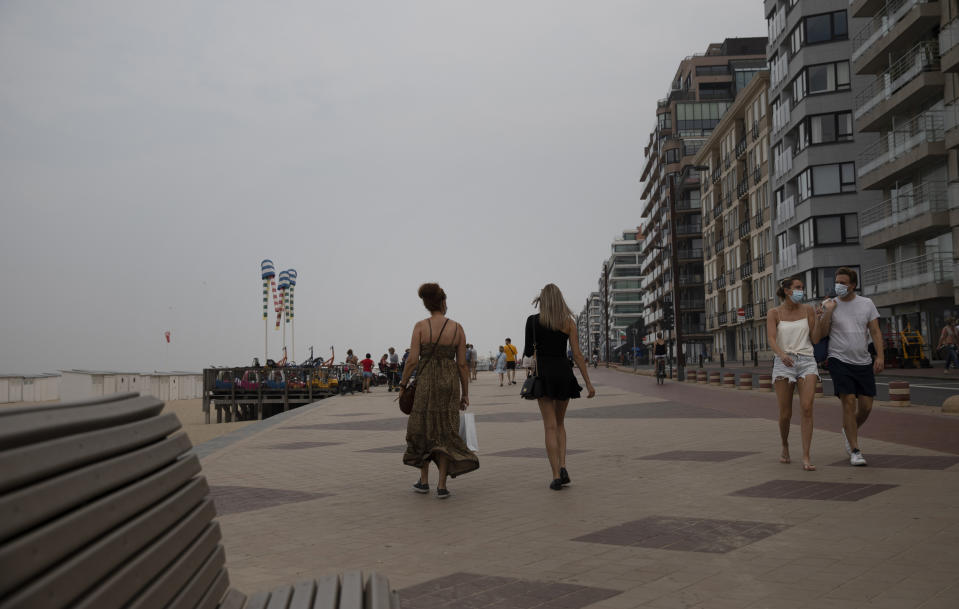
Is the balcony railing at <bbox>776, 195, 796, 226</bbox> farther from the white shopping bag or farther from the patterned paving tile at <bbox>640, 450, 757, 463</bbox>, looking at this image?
the white shopping bag

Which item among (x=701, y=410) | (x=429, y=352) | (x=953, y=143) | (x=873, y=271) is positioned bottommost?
(x=701, y=410)

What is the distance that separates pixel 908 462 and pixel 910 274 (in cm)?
3460

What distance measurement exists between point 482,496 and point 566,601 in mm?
3581

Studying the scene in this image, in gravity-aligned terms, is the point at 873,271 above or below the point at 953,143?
below

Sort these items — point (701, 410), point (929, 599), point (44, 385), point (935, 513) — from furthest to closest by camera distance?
point (44, 385) → point (701, 410) → point (935, 513) → point (929, 599)

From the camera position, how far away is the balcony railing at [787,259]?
5459 cm

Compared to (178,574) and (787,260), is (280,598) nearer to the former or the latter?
(178,574)

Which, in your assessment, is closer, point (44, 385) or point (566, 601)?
point (566, 601)

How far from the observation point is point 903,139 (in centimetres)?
4053

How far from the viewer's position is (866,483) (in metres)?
7.48

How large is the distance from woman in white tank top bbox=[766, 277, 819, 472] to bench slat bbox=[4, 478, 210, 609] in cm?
726

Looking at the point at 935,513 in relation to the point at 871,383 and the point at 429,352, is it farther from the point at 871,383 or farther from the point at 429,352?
the point at 429,352

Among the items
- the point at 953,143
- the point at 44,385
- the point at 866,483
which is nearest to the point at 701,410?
the point at 866,483

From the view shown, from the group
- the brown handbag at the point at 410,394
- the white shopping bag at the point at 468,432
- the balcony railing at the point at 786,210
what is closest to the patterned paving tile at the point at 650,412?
the white shopping bag at the point at 468,432
